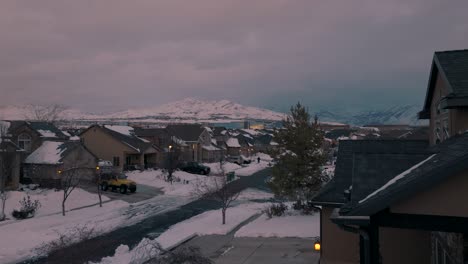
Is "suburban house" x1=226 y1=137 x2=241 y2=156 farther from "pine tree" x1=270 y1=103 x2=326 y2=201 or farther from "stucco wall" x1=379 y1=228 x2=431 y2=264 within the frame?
"stucco wall" x1=379 y1=228 x2=431 y2=264

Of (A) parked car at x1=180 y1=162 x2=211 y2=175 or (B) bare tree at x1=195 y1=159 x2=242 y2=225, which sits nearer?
(B) bare tree at x1=195 y1=159 x2=242 y2=225

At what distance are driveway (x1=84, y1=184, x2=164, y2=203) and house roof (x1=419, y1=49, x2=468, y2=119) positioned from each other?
106 ft

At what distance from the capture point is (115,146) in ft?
197

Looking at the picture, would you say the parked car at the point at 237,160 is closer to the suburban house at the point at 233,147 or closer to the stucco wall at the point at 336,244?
the suburban house at the point at 233,147

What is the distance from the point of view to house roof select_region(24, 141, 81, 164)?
150 ft

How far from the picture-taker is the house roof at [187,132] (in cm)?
8212

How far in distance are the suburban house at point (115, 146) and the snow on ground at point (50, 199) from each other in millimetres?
17982

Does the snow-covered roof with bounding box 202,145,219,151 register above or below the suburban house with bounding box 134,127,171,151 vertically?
below

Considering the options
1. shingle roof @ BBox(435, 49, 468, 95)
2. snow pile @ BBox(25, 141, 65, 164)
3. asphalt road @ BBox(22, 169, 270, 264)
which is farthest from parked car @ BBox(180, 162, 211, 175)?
shingle roof @ BBox(435, 49, 468, 95)

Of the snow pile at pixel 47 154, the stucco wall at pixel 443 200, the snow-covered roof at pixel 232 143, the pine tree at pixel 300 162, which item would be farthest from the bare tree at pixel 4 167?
the snow-covered roof at pixel 232 143

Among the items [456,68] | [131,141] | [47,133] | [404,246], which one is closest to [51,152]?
[47,133]

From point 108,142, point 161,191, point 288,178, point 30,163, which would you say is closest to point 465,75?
point 288,178

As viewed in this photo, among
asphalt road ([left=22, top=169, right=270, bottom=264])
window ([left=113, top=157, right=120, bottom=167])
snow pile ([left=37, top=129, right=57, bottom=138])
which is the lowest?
asphalt road ([left=22, top=169, right=270, bottom=264])

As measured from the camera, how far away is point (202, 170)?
64.2m
